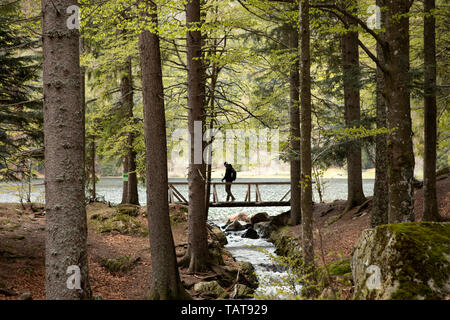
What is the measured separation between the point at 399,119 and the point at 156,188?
378 centimetres

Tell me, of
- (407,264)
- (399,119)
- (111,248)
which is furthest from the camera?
(111,248)

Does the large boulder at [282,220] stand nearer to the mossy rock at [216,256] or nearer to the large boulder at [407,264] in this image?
the mossy rock at [216,256]

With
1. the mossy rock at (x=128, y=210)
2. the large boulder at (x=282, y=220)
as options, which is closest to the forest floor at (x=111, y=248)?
the mossy rock at (x=128, y=210)

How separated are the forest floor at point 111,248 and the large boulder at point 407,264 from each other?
0.41 metres

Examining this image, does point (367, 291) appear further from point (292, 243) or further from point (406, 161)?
point (292, 243)

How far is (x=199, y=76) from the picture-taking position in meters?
7.30

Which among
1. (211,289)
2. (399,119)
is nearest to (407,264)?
(399,119)

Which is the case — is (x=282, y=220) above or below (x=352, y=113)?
below

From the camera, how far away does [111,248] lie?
320 inches

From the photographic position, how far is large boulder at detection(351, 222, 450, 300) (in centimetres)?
301

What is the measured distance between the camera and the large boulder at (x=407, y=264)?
9.86ft

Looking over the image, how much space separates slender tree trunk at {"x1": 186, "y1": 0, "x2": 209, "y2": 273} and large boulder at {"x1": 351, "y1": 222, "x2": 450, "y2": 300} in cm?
410

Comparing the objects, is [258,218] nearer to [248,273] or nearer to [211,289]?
[248,273]

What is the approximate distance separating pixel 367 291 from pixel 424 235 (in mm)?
769
